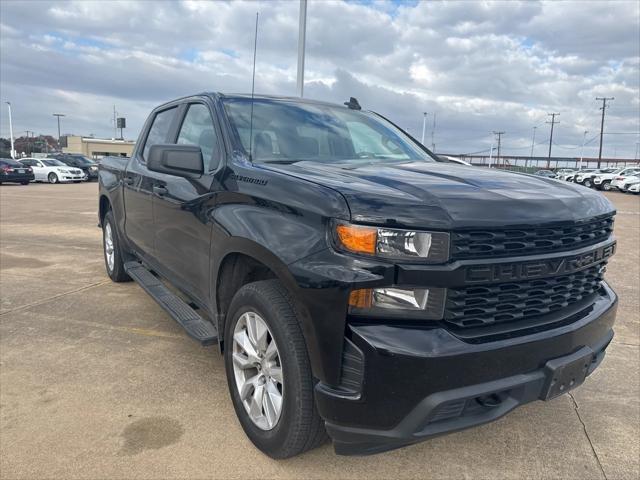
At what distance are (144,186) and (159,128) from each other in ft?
2.00

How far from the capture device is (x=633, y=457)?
259cm

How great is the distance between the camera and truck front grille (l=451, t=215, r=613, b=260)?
195 centimetres

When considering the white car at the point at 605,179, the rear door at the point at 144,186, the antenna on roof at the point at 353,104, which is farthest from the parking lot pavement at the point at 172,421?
the white car at the point at 605,179

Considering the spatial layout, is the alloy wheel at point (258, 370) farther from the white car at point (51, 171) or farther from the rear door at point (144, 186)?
the white car at point (51, 171)

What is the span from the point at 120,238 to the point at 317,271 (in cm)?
371

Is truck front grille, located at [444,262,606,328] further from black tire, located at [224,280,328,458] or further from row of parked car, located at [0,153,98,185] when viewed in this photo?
row of parked car, located at [0,153,98,185]

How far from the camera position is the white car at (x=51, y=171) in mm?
27172

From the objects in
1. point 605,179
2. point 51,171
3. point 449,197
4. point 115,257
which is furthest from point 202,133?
point 605,179

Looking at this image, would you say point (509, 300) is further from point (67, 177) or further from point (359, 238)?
point (67, 177)

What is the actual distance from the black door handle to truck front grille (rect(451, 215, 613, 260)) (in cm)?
232

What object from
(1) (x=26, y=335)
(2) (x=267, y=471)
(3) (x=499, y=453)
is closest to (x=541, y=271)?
(3) (x=499, y=453)

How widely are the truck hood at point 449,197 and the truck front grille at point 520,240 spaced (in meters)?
0.04

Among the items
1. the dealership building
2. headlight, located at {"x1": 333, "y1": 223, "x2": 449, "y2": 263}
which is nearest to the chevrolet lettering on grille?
headlight, located at {"x1": 333, "y1": 223, "x2": 449, "y2": 263}

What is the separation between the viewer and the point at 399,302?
1.93 m
